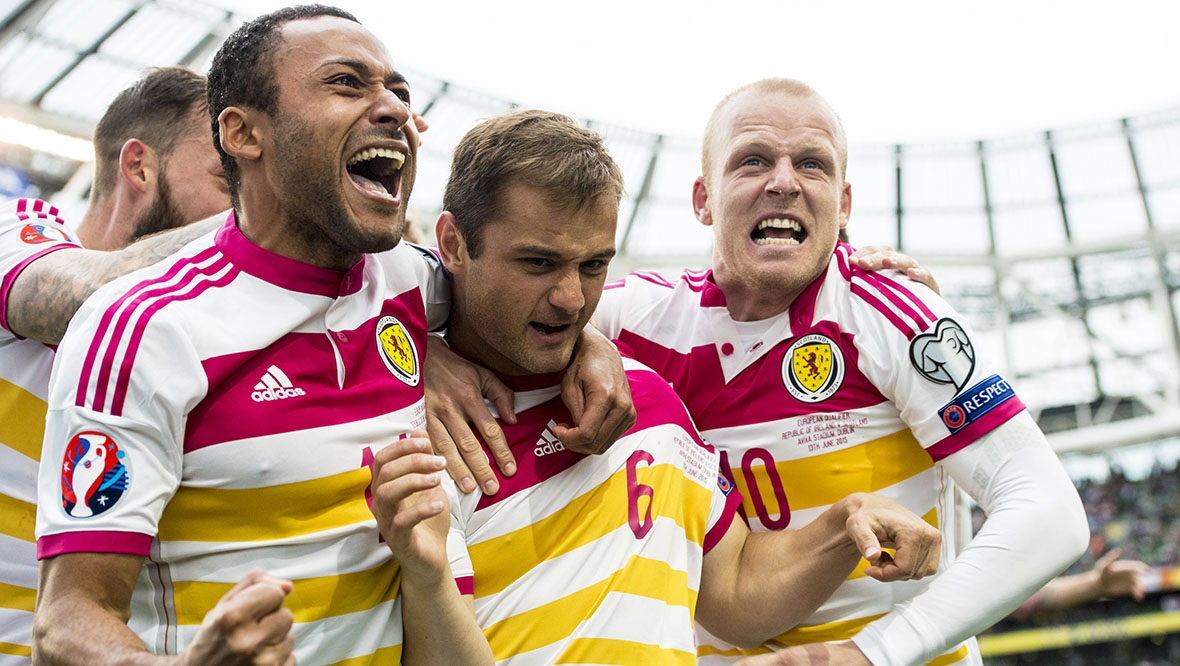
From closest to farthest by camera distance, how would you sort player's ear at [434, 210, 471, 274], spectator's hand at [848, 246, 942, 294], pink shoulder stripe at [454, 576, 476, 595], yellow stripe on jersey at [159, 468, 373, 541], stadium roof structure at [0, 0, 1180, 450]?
yellow stripe on jersey at [159, 468, 373, 541]
pink shoulder stripe at [454, 576, 476, 595]
player's ear at [434, 210, 471, 274]
spectator's hand at [848, 246, 942, 294]
stadium roof structure at [0, 0, 1180, 450]

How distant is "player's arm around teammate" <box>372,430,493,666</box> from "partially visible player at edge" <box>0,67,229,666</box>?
899 mm

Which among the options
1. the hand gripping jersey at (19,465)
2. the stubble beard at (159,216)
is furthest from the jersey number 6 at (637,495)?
the stubble beard at (159,216)

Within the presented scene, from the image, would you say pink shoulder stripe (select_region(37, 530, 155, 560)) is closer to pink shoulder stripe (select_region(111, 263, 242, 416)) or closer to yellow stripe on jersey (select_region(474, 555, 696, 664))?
pink shoulder stripe (select_region(111, 263, 242, 416))

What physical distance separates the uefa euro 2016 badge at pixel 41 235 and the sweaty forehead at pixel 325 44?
800 millimetres

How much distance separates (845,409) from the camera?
289 cm

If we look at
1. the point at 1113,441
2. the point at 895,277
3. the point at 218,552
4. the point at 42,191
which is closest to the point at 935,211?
the point at 1113,441

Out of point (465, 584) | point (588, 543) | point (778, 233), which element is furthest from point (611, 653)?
point (778, 233)

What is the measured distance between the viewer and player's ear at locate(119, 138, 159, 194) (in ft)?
10.1

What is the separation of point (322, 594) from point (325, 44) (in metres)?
1.19

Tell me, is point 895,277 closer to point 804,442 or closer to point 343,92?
point 804,442

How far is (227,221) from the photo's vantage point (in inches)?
90.9

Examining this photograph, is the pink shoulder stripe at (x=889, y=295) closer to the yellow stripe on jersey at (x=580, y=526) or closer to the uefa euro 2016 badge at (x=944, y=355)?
the uefa euro 2016 badge at (x=944, y=355)

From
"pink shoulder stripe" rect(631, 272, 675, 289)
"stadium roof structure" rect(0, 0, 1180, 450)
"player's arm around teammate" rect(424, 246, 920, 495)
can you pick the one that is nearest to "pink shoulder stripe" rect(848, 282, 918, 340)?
"pink shoulder stripe" rect(631, 272, 675, 289)

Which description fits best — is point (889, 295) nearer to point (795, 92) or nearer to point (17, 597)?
point (795, 92)
